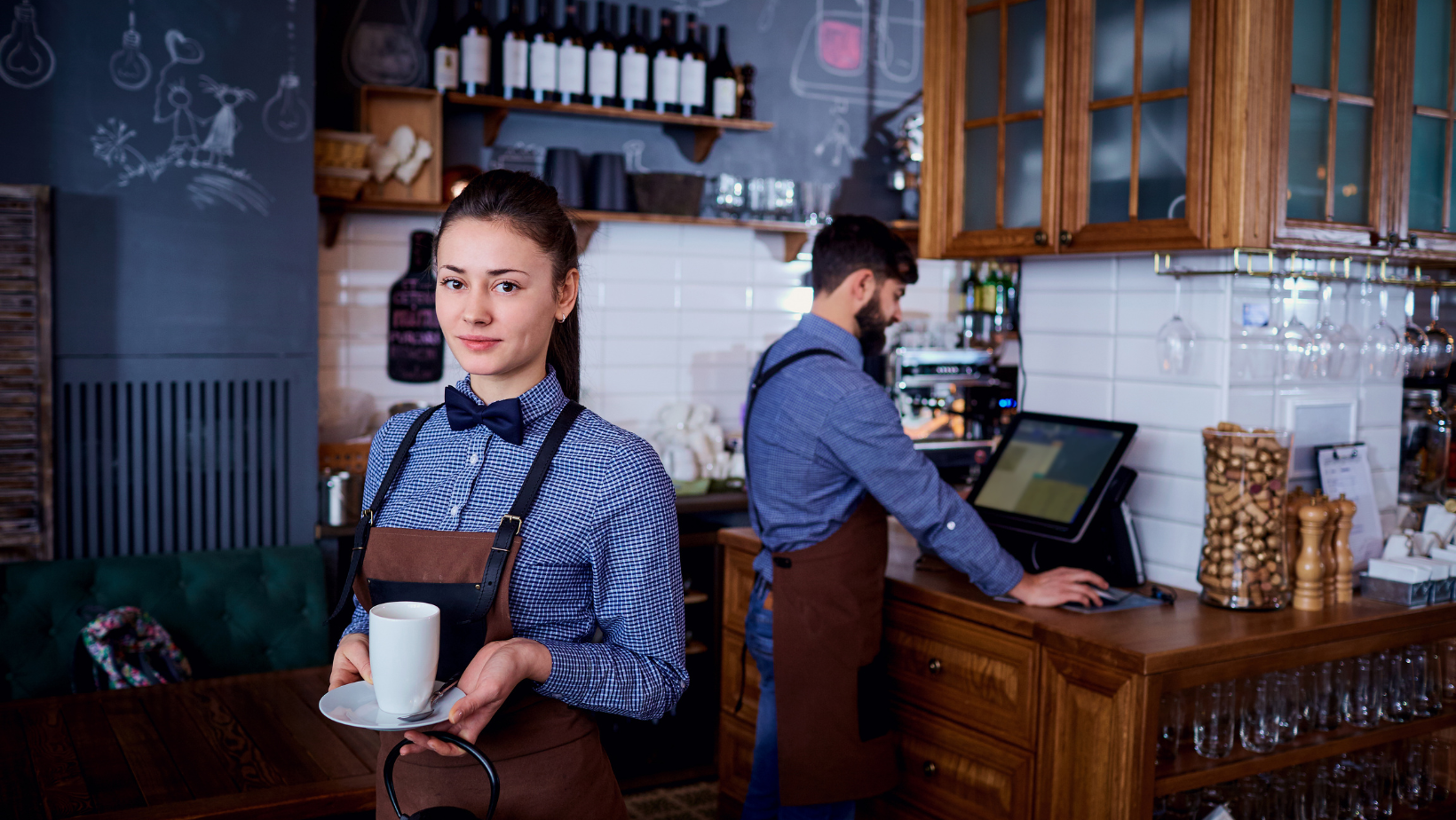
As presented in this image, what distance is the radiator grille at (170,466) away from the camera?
321cm

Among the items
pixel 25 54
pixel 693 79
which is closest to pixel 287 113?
pixel 25 54

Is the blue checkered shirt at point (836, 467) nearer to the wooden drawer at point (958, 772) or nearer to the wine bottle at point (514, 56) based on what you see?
the wooden drawer at point (958, 772)

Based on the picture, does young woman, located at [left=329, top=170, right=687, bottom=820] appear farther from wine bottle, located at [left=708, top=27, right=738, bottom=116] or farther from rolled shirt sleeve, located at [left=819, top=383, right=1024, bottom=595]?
wine bottle, located at [left=708, top=27, right=738, bottom=116]

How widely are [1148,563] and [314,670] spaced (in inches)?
76.4

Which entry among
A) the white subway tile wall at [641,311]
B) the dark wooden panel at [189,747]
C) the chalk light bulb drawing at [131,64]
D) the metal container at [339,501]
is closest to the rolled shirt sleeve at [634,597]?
the dark wooden panel at [189,747]

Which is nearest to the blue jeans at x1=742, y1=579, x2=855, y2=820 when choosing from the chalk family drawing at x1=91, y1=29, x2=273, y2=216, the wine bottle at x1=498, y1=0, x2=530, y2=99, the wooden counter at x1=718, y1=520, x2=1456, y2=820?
the wooden counter at x1=718, y1=520, x2=1456, y2=820

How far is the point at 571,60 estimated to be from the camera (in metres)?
4.31

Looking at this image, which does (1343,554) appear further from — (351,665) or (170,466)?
(170,466)

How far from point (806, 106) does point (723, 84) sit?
0.65 meters

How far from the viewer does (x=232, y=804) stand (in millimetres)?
1777

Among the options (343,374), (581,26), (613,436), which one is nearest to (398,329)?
(343,374)

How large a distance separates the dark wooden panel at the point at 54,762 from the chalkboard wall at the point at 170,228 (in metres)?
1.24

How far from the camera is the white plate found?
3.91 ft

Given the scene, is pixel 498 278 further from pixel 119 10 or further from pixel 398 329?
pixel 398 329
